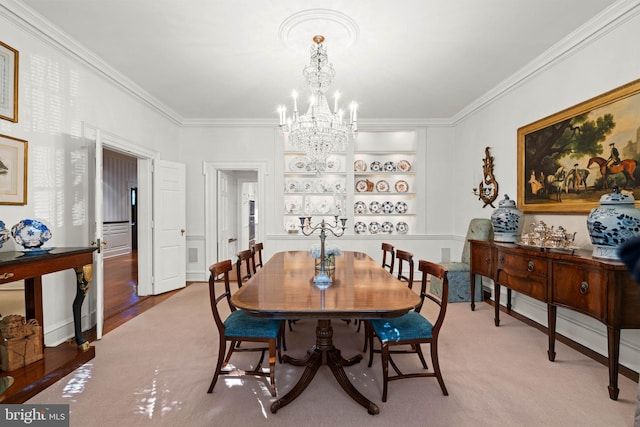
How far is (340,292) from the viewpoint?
195 cm

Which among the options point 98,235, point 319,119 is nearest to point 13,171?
point 98,235

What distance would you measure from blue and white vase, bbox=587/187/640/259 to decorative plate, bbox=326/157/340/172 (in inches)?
146

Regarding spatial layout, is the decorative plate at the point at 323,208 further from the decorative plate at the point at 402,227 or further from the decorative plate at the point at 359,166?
the decorative plate at the point at 402,227

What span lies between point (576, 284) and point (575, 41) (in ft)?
7.20

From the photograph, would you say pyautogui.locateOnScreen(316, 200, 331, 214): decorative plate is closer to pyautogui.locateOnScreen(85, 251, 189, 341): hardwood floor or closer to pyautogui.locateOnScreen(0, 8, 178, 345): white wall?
pyautogui.locateOnScreen(85, 251, 189, 341): hardwood floor

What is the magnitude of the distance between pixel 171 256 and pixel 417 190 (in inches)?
164

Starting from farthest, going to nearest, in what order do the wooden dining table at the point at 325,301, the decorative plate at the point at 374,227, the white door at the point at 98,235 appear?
the decorative plate at the point at 374,227, the white door at the point at 98,235, the wooden dining table at the point at 325,301

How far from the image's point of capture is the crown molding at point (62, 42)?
2406mm

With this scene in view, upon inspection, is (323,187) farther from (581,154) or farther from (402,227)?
(581,154)

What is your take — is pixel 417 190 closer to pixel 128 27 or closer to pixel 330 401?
pixel 330 401

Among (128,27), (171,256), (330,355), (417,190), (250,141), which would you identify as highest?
(128,27)

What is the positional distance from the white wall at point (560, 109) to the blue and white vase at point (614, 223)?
728mm

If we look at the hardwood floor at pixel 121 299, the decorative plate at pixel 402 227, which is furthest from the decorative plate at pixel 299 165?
the hardwood floor at pixel 121 299

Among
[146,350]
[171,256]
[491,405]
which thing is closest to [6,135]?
[146,350]
